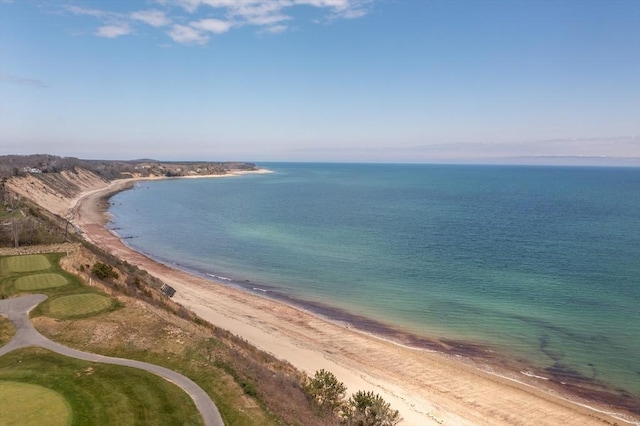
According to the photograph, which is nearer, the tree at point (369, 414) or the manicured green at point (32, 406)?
the manicured green at point (32, 406)

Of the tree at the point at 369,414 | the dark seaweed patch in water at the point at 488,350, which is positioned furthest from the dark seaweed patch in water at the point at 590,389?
the tree at the point at 369,414

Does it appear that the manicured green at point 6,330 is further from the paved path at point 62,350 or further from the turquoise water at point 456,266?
the turquoise water at point 456,266

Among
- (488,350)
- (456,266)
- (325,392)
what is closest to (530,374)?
(488,350)

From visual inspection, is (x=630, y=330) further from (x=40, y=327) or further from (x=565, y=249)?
(x=40, y=327)

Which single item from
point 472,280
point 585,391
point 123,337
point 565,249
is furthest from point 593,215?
point 123,337

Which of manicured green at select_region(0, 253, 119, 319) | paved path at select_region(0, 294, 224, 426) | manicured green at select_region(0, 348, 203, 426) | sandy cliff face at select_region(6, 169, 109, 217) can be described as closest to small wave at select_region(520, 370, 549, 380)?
paved path at select_region(0, 294, 224, 426)

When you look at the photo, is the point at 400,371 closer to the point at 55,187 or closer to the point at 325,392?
the point at 325,392

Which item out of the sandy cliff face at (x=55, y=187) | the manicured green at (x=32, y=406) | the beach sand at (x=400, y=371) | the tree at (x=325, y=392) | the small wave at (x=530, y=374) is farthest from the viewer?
the sandy cliff face at (x=55, y=187)

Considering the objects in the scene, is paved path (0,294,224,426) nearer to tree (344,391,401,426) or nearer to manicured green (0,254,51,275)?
manicured green (0,254,51,275)
